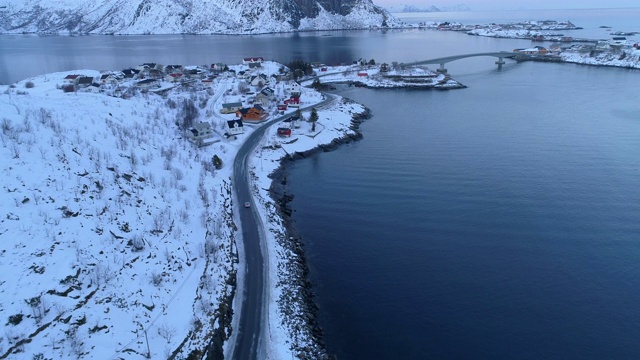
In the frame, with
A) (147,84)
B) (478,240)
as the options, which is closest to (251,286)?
(478,240)

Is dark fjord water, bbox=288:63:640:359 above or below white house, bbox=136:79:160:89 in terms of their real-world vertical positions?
below

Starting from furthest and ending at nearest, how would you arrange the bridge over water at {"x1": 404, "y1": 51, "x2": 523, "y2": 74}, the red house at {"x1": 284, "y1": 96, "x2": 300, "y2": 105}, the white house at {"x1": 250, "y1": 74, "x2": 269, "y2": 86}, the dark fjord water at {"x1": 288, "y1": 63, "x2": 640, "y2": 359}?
the bridge over water at {"x1": 404, "y1": 51, "x2": 523, "y2": 74}
the white house at {"x1": 250, "y1": 74, "x2": 269, "y2": 86}
the red house at {"x1": 284, "y1": 96, "x2": 300, "y2": 105}
the dark fjord water at {"x1": 288, "y1": 63, "x2": 640, "y2": 359}

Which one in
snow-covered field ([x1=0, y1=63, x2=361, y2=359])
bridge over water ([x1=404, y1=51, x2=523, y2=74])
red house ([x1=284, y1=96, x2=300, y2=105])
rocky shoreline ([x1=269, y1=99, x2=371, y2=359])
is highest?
bridge over water ([x1=404, y1=51, x2=523, y2=74])

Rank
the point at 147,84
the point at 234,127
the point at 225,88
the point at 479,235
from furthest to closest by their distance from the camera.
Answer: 1. the point at 225,88
2. the point at 147,84
3. the point at 234,127
4. the point at 479,235

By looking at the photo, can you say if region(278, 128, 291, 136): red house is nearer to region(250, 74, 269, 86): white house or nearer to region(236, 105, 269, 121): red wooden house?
region(236, 105, 269, 121): red wooden house

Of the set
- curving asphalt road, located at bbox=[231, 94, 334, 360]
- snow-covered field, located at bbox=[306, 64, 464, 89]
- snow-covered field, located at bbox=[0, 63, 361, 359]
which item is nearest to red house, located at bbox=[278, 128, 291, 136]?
curving asphalt road, located at bbox=[231, 94, 334, 360]

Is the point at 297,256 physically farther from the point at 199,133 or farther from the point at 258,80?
the point at 258,80

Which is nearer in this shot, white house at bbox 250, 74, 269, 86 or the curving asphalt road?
the curving asphalt road

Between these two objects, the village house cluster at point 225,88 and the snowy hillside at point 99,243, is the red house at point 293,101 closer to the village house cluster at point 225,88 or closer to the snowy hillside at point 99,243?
the village house cluster at point 225,88
